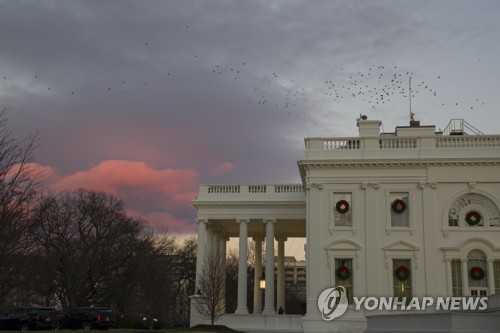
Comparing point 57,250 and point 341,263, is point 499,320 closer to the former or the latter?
point 341,263

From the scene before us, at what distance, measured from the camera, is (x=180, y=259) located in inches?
3962

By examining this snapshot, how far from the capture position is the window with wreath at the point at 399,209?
46344 mm

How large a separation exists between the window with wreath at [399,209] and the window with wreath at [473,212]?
116 inches

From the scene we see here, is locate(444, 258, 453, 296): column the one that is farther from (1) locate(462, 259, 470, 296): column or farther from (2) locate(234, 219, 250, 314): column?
(2) locate(234, 219, 250, 314): column

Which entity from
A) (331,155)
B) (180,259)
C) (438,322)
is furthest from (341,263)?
(180,259)

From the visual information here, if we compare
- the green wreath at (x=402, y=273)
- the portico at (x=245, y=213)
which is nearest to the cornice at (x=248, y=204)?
the portico at (x=245, y=213)

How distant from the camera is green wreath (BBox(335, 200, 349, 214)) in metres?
47.0

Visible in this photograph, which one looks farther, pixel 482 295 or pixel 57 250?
pixel 57 250

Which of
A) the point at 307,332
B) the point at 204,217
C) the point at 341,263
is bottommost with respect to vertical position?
the point at 307,332

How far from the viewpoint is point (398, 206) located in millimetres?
46344

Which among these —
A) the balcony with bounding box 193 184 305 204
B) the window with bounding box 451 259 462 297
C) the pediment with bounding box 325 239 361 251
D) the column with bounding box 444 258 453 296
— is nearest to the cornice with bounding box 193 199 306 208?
the balcony with bounding box 193 184 305 204

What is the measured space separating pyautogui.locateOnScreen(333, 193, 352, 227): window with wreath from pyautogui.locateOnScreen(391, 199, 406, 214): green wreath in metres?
3.07

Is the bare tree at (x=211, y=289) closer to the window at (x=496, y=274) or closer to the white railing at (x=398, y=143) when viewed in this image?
the white railing at (x=398, y=143)

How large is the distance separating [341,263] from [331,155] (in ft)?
25.5
